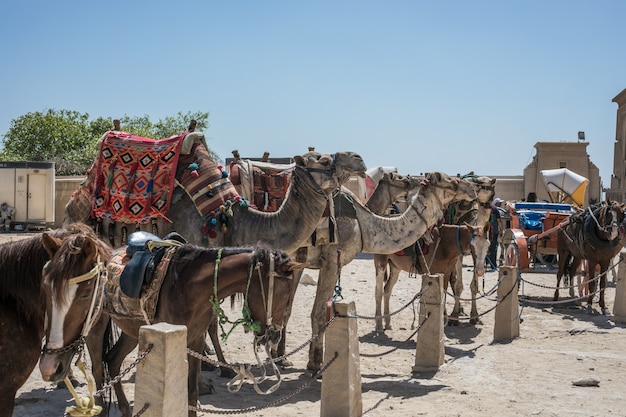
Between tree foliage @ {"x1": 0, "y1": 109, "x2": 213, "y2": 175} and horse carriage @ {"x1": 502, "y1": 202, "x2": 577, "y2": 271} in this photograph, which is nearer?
horse carriage @ {"x1": 502, "y1": 202, "x2": 577, "y2": 271}

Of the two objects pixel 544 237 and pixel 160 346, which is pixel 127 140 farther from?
pixel 544 237

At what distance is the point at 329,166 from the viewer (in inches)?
315

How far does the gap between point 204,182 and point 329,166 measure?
1447 mm

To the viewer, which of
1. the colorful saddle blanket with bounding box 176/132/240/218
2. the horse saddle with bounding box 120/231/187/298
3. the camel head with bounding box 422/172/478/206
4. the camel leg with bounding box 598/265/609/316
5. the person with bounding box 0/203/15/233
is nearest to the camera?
the horse saddle with bounding box 120/231/187/298

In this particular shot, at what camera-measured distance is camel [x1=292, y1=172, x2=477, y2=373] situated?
8688mm

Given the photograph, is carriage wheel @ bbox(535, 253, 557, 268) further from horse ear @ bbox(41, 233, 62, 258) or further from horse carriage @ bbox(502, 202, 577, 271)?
horse ear @ bbox(41, 233, 62, 258)

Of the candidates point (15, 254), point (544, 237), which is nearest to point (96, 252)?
point (15, 254)

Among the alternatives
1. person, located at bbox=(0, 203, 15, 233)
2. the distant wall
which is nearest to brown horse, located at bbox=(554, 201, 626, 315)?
the distant wall

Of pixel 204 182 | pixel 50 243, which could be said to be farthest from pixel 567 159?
pixel 50 243

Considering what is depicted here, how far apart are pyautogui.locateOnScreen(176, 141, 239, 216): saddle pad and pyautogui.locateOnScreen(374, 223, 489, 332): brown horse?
14.8 feet

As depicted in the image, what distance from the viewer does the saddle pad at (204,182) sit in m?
7.66

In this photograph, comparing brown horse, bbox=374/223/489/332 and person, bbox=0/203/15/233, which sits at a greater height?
brown horse, bbox=374/223/489/332

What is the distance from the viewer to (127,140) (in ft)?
26.5

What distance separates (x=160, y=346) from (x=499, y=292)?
26.2 feet
